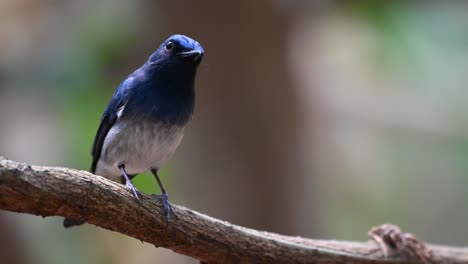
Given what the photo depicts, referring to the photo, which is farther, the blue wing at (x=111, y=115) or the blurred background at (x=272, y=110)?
the blurred background at (x=272, y=110)

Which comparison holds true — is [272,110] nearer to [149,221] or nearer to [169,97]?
[169,97]

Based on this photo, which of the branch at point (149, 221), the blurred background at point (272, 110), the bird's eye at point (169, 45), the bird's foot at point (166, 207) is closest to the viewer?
the branch at point (149, 221)

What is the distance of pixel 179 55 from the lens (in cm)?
392

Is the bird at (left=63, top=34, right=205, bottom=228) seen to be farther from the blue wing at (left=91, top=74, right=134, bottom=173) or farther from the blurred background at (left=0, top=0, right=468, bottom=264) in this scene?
the blurred background at (left=0, top=0, right=468, bottom=264)

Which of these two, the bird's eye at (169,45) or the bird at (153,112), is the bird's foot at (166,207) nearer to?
the bird at (153,112)

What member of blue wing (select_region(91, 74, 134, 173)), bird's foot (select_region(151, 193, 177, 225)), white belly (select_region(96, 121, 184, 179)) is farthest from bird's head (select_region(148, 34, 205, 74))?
bird's foot (select_region(151, 193, 177, 225))

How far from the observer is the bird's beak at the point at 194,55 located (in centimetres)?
380

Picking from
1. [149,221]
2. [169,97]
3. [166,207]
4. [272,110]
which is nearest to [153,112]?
[169,97]

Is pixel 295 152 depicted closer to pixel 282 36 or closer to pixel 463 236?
pixel 282 36

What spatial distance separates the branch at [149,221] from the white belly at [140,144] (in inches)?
22.7

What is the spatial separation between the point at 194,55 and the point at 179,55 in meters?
0.14

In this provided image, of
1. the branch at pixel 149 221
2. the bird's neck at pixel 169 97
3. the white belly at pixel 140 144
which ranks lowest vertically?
the branch at pixel 149 221

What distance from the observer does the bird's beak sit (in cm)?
380

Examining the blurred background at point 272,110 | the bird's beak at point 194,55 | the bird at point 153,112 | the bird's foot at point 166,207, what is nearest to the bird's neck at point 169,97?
the bird at point 153,112
